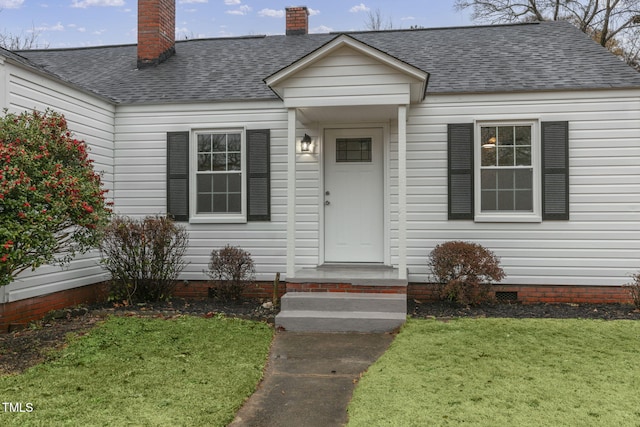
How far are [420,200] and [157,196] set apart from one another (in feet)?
13.2

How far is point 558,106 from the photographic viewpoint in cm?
651

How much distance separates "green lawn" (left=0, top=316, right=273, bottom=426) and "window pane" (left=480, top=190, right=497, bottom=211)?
353 centimetres

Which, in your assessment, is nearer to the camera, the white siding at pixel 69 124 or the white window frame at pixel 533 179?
the white siding at pixel 69 124

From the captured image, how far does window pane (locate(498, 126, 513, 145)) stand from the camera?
6641mm

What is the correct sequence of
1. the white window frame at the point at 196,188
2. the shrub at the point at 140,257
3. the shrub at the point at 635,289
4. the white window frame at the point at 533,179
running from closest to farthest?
the shrub at the point at 635,289 → the shrub at the point at 140,257 → the white window frame at the point at 533,179 → the white window frame at the point at 196,188

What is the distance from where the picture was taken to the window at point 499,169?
649 centimetres

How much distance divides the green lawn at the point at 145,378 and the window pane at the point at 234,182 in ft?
8.10

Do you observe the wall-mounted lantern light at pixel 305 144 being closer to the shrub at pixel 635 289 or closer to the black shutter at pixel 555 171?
the black shutter at pixel 555 171

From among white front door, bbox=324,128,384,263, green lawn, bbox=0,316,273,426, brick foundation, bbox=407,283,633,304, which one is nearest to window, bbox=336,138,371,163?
white front door, bbox=324,128,384,263

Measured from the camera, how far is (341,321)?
5.21 metres

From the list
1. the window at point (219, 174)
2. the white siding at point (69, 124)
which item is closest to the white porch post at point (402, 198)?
the window at point (219, 174)

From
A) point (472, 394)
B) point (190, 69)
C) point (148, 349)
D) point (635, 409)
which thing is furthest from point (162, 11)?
point (635, 409)

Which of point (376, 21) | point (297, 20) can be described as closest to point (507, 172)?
point (297, 20)

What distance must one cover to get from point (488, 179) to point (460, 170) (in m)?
0.43
